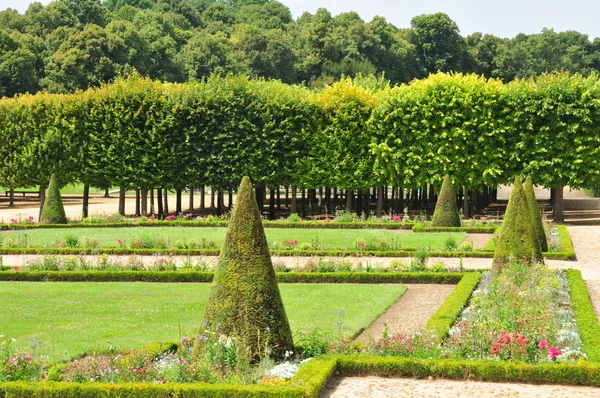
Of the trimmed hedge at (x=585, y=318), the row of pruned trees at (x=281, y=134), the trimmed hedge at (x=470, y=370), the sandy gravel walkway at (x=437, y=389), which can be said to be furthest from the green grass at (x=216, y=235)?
the sandy gravel walkway at (x=437, y=389)

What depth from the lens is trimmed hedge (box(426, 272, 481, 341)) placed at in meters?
14.2

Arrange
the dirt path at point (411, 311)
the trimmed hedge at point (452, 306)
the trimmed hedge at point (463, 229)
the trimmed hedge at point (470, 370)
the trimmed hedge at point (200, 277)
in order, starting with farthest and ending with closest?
the trimmed hedge at point (463, 229)
the trimmed hedge at point (200, 277)
the dirt path at point (411, 311)
the trimmed hedge at point (452, 306)
the trimmed hedge at point (470, 370)

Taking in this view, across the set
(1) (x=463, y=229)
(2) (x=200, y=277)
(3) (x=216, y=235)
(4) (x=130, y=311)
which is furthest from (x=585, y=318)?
(3) (x=216, y=235)

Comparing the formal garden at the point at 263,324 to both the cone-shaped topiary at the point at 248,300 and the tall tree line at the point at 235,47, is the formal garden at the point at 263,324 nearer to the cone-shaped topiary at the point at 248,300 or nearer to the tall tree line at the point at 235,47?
the cone-shaped topiary at the point at 248,300

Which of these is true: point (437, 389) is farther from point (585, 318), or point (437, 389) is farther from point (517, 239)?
point (517, 239)

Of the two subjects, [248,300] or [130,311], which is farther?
[130,311]

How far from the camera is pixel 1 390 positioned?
10438mm

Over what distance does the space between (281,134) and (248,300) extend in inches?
1284

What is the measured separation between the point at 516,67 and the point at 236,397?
107588 millimetres

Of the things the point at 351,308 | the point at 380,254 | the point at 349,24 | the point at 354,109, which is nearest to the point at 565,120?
the point at 354,109

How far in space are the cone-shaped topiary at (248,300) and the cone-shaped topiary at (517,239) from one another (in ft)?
32.2

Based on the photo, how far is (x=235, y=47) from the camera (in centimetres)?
9000

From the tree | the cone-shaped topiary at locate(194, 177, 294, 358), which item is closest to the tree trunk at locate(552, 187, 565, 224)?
the cone-shaped topiary at locate(194, 177, 294, 358)

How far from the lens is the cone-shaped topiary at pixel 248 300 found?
37.7 feet
